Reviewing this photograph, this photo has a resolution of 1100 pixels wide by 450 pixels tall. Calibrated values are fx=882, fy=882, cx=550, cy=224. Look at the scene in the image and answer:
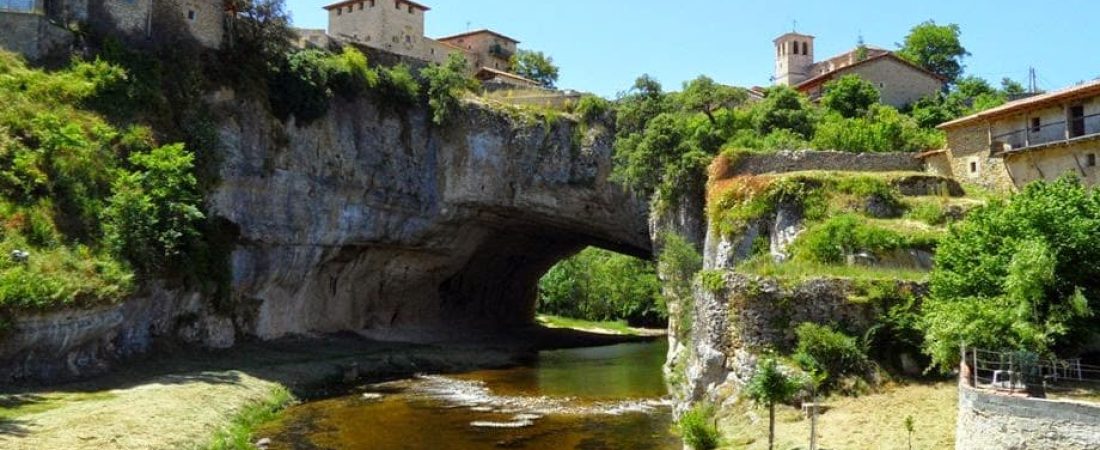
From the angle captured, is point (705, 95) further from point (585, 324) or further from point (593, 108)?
point (585, 324)

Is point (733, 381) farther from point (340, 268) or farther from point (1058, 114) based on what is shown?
point (340, 268)

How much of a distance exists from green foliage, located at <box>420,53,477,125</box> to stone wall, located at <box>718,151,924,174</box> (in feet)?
66.9

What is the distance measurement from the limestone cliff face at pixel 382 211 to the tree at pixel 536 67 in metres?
27.6

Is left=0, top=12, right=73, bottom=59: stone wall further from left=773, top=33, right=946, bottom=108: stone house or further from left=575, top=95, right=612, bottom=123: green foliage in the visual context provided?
left=773, top=33, right=946, bottom=108: stone house

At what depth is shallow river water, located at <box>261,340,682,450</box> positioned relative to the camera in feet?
75.7

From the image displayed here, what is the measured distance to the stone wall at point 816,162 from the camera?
32156 mm

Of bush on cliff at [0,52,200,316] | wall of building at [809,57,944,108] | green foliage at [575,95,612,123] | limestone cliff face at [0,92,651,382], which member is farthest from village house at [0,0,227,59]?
wall of building at [809,57,944,108]

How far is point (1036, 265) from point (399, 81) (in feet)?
123

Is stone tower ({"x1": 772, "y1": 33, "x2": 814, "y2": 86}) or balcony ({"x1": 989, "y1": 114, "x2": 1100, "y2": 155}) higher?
stone tower ({"x1": 772, "y1": 33, "x2": 814, "y2": 86})

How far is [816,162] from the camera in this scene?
3216 centimetres

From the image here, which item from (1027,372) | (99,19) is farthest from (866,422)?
(99,19)

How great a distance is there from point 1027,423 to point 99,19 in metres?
38.5

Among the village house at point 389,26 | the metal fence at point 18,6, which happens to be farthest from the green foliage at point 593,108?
the metal fence at point 18,6

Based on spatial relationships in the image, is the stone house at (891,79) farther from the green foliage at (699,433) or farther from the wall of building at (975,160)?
the green foliage at (699,433)
